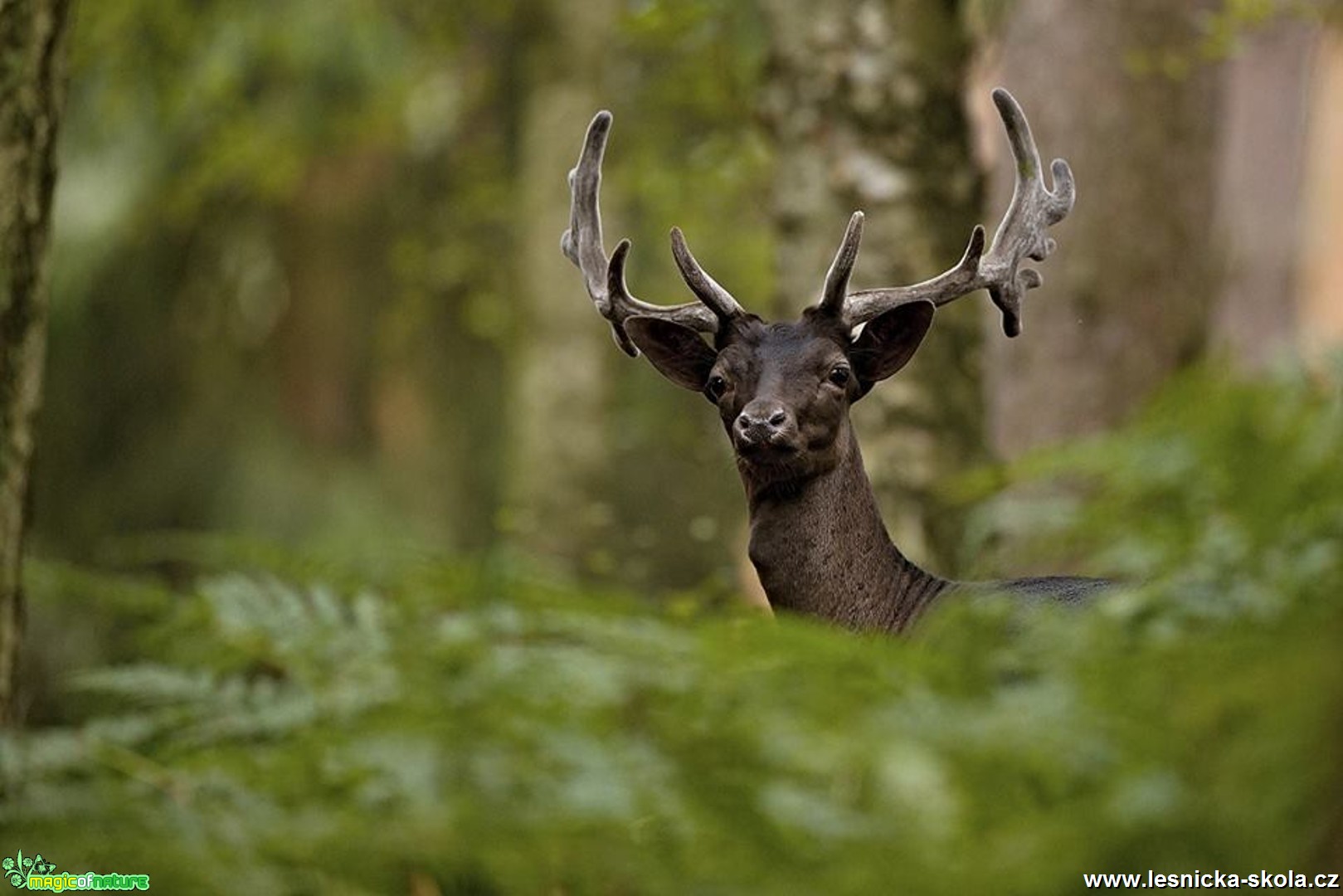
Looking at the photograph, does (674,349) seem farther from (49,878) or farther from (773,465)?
(49,878)

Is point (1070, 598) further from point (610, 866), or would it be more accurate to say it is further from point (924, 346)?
point (924, 346)

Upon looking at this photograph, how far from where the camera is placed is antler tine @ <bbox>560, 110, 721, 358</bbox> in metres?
6.88

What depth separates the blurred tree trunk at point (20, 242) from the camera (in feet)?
16.4

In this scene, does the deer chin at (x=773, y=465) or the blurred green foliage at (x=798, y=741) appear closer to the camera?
the blurred green foliage at (x=798, y=741)

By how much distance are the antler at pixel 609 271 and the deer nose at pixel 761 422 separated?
59 cm

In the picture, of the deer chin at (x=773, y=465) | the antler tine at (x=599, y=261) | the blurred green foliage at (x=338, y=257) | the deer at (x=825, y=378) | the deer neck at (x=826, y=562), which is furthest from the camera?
the blurred green foliage at (x=338, y=257)

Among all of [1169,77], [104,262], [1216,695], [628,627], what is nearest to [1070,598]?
[628,627]

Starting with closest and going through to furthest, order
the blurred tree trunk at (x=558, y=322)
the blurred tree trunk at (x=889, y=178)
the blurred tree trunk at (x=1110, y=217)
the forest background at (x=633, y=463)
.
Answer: the forest background at (x=633, y=463) → the blurred tree trunk at (x=889, y=178) → the blurred tree trunk at (x=1110, y=217) → the blurred tree trunk at (x=558, y=322)

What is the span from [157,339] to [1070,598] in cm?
1411

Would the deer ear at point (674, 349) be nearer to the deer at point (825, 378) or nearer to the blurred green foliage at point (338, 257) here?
the deer at point (825, 378)

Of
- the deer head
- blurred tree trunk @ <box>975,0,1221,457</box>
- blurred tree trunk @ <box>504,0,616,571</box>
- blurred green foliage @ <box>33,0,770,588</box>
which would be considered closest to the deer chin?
the deer head

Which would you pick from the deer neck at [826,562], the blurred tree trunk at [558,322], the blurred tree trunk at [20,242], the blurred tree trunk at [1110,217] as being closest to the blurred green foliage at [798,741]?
the blurred tree trunk at [20,242]

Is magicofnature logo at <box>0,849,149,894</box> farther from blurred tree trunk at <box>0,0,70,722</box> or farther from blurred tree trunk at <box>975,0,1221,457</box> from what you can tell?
blurred tree trunk at <box>975,0,1221,457</box>

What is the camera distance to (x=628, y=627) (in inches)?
126
